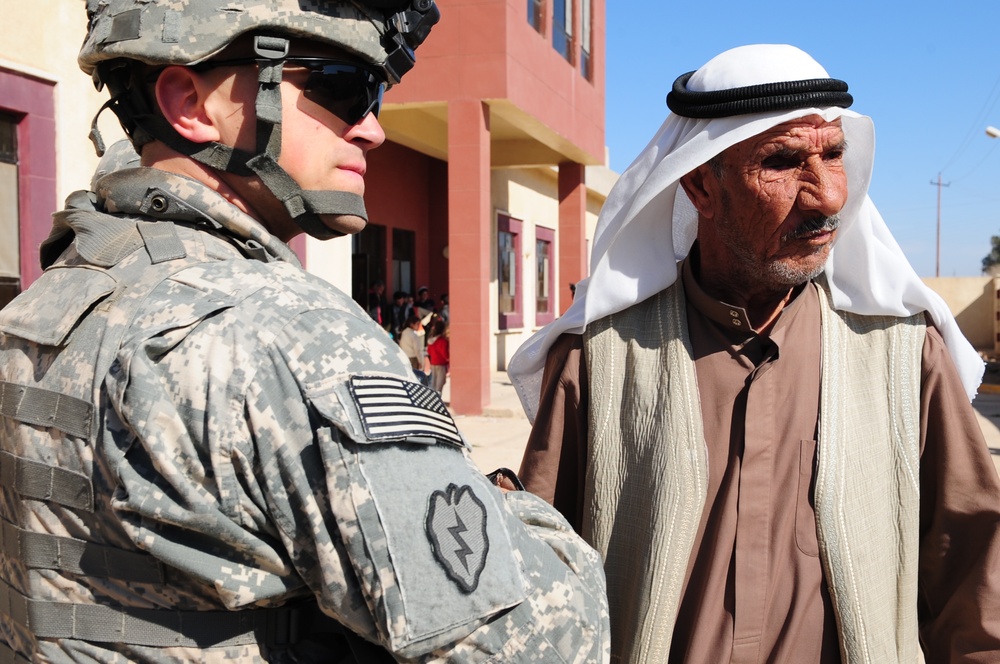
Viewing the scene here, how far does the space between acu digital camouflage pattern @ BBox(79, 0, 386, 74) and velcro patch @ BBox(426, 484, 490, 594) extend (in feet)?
2.28

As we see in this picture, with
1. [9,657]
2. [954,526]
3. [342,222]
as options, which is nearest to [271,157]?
[342,222]

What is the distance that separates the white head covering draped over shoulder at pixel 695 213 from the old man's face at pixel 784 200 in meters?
0.05

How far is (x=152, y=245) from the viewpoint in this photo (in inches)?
43.3

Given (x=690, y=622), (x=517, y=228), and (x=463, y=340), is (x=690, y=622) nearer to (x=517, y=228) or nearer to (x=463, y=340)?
(x=463, y=340)

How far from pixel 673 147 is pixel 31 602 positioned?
1.74m

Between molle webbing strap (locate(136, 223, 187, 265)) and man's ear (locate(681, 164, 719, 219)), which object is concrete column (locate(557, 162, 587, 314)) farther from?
molle webbing strap (locate(136, 223, 187, 265))

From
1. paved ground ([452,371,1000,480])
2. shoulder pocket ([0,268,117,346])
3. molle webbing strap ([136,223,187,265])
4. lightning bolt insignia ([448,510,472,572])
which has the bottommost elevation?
paved ground ([452,371,1000,480])

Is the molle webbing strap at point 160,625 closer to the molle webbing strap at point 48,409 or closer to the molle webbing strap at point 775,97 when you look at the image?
the molle webbing strap at point 48,409

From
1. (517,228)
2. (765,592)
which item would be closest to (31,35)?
(765,592)

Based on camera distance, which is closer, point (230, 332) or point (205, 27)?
point (230, 332)

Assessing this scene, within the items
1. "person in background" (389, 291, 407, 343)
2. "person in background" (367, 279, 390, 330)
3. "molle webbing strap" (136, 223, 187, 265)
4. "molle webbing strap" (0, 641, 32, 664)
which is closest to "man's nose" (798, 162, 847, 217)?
"molle webbing strap" (136, 223, 187, 265)

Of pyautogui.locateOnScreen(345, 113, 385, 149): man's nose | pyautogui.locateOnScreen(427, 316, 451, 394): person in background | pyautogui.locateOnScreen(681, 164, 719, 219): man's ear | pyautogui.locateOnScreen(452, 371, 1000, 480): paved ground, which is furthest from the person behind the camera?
pyautogui.locateOnScreen(427, 316, 451, 394): person in background

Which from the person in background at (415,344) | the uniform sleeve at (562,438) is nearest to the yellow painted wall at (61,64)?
the person in background at (415,344)

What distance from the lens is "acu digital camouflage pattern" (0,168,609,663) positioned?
928 mm
